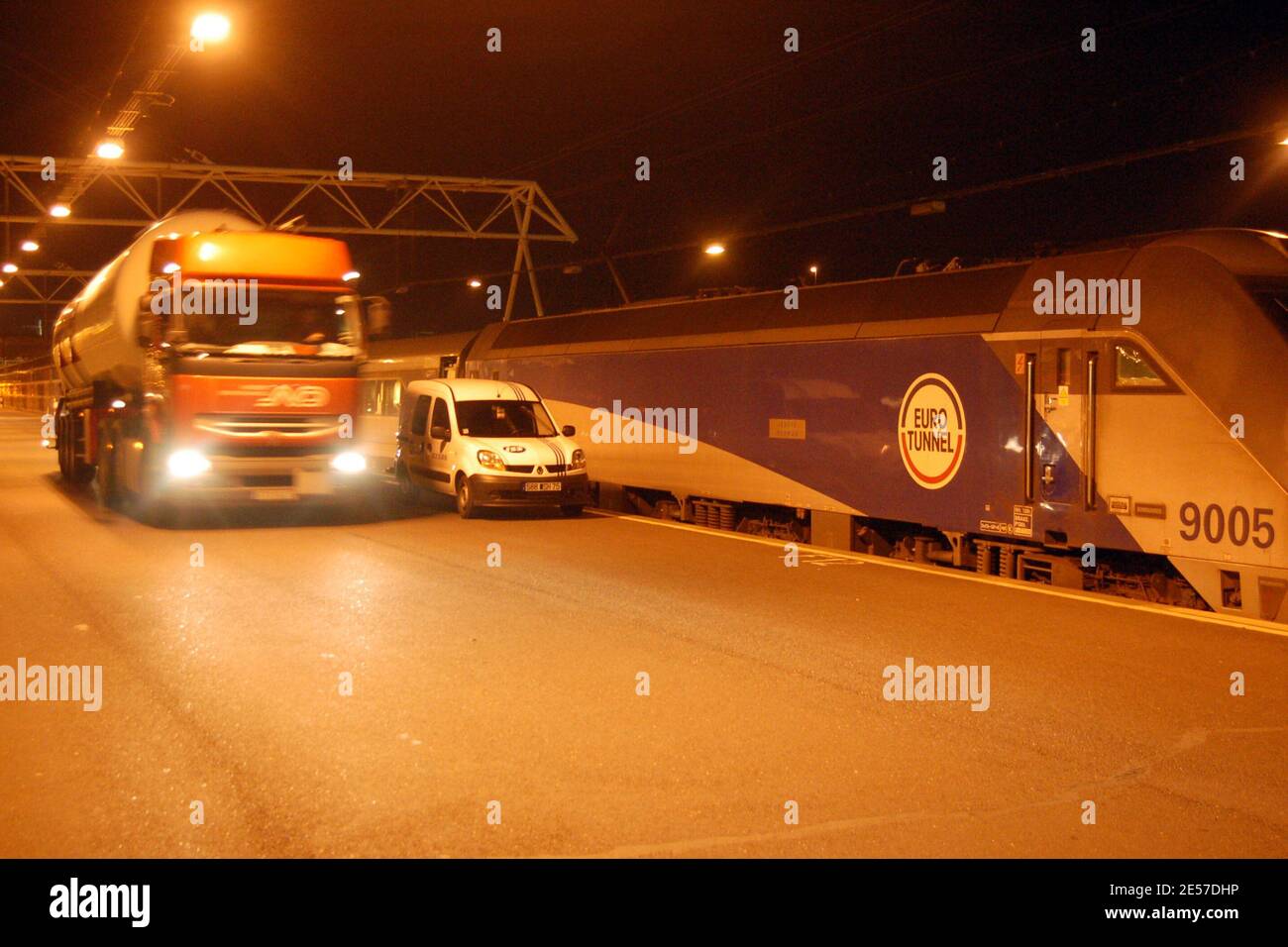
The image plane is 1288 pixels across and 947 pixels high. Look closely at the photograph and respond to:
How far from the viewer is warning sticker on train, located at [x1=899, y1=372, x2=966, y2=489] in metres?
12.9

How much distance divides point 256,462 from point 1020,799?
482 inches

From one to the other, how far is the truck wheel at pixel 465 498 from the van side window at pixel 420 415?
2.18 m

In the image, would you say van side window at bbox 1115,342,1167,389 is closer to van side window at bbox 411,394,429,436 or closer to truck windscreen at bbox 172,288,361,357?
truck windscreen at bbox 172,288,361,357

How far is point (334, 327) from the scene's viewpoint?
16375 mm

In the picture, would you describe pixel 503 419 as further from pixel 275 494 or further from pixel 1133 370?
pixel 1133 370

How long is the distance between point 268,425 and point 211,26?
15.3ft

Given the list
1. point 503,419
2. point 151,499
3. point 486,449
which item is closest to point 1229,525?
point 486,449

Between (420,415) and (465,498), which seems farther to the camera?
(420,415)

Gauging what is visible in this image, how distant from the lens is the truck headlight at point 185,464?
1541 centimetres

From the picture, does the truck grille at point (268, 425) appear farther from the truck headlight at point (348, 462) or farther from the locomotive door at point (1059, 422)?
the locomotive door at point (1059, 422)

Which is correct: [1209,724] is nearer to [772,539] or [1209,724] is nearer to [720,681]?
[720,681]

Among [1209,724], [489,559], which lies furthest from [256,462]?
[1209,724]

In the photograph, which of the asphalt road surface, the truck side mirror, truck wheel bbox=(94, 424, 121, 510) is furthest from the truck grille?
truck wheel bbox=(94, 424, 121, 510)

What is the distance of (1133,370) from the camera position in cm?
1084
